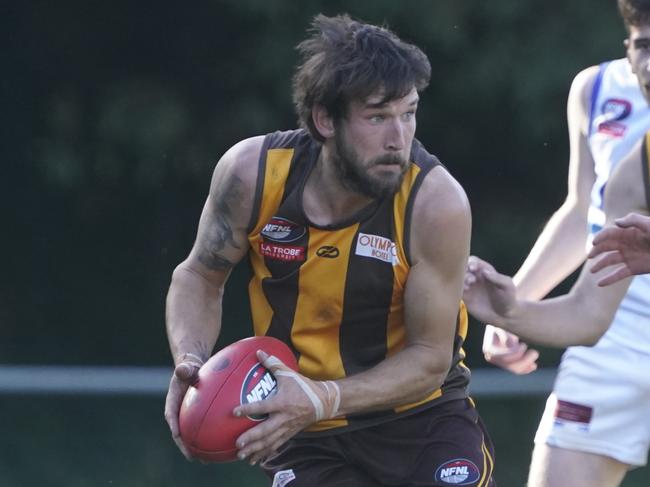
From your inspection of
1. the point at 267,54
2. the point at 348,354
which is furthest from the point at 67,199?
the point at 348,354

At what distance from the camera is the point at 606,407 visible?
3.80 meters

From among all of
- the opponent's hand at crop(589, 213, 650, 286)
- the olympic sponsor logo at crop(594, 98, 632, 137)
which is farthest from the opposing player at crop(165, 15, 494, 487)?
the olympic sponsor logo at crop(594, 98, 632, 137)

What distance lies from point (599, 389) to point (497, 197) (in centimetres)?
315

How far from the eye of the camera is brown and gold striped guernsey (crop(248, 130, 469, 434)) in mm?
3297

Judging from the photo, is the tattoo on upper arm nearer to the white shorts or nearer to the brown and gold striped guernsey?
the brown and gold striped guernsey

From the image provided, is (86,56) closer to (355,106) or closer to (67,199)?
(67,199)

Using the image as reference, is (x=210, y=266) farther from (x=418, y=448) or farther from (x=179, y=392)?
(x=418, y=448)

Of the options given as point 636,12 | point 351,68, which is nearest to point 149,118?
point 351,68

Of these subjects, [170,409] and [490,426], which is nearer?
[170,409]

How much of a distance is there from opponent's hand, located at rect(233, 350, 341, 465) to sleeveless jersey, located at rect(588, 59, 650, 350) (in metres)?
1.05

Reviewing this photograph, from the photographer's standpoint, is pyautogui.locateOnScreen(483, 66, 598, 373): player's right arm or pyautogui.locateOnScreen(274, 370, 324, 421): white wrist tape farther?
pyautogui.locateOnScreen(483, 66, 598, 373): player's right arm

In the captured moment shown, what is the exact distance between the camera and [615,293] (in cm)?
334

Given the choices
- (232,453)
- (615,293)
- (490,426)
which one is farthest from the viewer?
(490,426)

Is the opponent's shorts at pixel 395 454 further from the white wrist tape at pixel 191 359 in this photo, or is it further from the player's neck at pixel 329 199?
the player's neck at pixel 329 199
